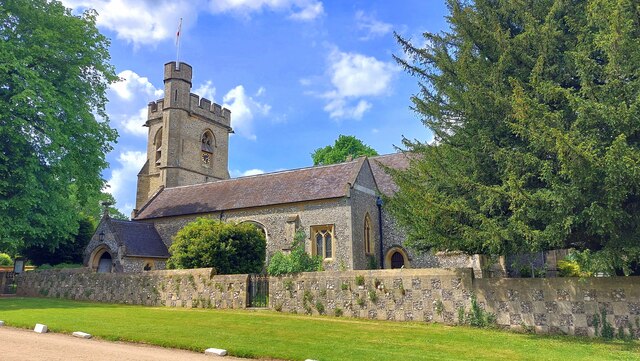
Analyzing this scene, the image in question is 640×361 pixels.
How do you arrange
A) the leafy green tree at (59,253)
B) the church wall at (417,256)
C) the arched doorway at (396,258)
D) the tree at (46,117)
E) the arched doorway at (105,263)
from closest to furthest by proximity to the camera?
the tree at (46,117), the church wall at (417,256), the arched doorway at (396,258), the arched doorway at (105,263), the leafy green tree at (59,253)

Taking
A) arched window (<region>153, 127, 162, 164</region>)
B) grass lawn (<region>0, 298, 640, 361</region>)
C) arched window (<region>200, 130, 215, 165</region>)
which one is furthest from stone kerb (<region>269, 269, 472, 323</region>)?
arched window (<region>153, 127, 162, 164</region>)

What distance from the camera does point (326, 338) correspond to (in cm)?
1069

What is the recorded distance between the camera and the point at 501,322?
1340cm

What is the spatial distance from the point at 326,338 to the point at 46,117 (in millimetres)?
18175

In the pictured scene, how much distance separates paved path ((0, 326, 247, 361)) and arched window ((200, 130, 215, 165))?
31135 mm

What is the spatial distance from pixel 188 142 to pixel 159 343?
3113cm

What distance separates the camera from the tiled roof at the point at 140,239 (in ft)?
87.5

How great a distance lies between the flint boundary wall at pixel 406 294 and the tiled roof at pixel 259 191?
8.09m

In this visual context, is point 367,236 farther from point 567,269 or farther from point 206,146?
point 206,146

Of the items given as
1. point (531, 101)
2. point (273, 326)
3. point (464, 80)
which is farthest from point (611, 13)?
point (273, 326)

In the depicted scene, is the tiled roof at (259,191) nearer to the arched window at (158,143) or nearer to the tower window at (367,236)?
the tower window at (367,236)

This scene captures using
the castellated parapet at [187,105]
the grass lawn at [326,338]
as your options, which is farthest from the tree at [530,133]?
the castellated parapet at [187,105]

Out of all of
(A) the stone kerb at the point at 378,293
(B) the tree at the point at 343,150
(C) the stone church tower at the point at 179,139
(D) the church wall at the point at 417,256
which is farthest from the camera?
(B) the tree at the point at 343,150

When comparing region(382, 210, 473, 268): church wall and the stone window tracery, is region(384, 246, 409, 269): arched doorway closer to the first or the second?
region(382, 210, 473, 268): church wall
